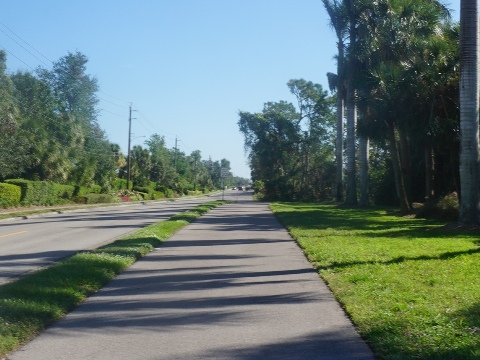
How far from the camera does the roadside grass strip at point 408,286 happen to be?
7.34 metres

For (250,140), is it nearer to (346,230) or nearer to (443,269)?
(346,230)

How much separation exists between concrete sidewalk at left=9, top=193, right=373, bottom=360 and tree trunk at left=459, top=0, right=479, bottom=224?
826cm

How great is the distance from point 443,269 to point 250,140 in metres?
62.8

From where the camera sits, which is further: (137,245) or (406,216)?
(406,216)

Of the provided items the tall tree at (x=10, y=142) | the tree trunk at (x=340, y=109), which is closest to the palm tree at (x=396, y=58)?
the tree trunk at (x=340, y=109)

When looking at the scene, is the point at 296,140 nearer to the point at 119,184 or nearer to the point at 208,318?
the point at 119,184

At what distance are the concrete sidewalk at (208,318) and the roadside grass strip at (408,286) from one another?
31cm

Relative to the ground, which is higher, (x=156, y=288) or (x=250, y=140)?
(x=250, y=140)

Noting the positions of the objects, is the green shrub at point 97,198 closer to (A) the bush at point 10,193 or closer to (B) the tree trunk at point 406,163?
(A) the bush at point 10,193

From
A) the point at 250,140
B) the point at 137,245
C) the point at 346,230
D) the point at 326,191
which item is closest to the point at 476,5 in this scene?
the point at 346,230

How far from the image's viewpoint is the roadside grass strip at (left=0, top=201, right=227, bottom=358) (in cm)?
813

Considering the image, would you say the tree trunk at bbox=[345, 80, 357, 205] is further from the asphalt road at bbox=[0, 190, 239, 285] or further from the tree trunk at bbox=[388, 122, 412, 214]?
the asphalt road at bbox=[0, 190, 239, 285]

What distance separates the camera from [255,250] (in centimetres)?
1739

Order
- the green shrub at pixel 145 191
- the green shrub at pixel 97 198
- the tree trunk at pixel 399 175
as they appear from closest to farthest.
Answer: the tree trunk at pixel 399 175
the green shrub at pixel 97 198
the green shrub at pixel 145 191
